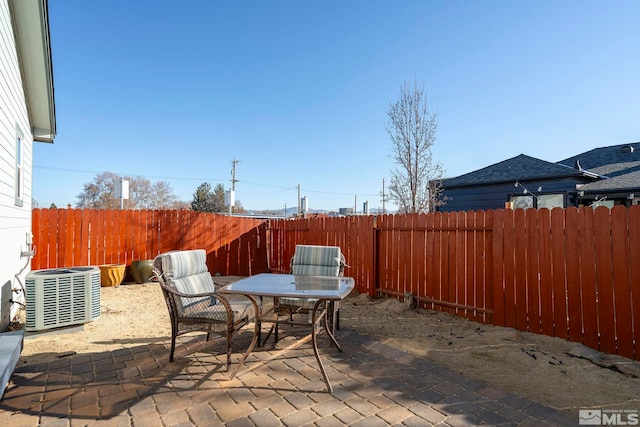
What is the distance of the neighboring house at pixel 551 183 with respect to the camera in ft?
29.3

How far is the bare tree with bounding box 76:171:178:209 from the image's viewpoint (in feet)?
81.4

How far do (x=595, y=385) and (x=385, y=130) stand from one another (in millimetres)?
8703

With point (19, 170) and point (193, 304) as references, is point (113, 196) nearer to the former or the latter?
point (19, 170)

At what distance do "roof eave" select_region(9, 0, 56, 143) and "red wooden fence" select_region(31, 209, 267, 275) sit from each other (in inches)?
83.0

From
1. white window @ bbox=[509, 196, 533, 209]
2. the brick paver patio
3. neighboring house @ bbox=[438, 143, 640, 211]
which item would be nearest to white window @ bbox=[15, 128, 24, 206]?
the brick paver patio

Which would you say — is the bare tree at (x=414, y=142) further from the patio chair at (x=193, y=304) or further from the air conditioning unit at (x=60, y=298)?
the air conditioning unit at (x=60, y=298)

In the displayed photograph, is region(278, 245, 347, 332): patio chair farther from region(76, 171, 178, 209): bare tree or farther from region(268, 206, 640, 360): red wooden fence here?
region(76, 171, 178, 209): bare tree

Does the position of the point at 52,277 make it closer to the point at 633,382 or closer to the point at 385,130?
the point at 633,382

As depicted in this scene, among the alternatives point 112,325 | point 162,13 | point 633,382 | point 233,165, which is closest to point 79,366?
point 112,325

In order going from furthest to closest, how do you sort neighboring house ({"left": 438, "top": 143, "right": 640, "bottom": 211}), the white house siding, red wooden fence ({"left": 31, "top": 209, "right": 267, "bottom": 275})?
neighboring house ({"left": 438, "top": 143, "right": 640, "bottom": 211}), red wooden fence ({"left": 31, "top": 209, "right": 267, "bottom": 275}), the white house siding

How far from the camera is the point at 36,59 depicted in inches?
190

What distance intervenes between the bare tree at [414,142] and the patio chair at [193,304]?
7703mm

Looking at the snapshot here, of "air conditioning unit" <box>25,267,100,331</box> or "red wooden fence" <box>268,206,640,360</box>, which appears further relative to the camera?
"air conditioning unit" <box>25,267,100,331</box>

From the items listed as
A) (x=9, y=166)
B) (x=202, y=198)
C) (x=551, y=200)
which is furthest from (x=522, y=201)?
(x=202, y=198)
